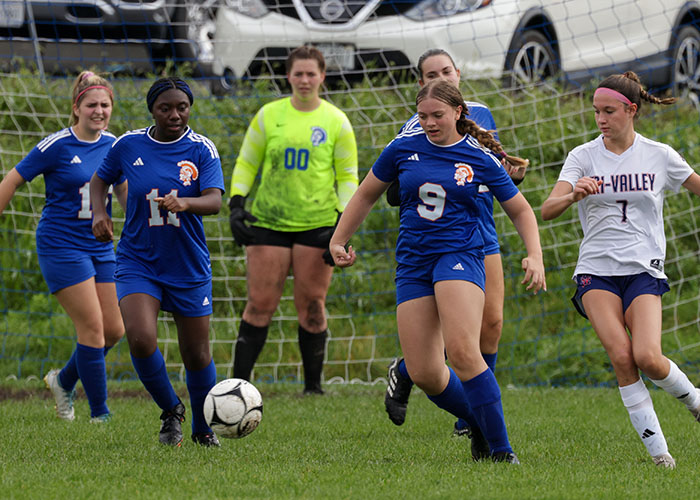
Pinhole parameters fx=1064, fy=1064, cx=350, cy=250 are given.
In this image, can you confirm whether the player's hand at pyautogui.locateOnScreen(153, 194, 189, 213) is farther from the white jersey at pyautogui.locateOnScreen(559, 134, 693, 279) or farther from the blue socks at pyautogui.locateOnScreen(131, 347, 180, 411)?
the white jersey at pyautogui.locateOnScreen(559, 134, 693, 279)

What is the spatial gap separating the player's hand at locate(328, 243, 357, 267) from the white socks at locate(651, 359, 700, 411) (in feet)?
5.23

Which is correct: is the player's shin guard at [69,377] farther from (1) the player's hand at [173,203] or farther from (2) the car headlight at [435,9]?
(2) the car headlight at [435,9]

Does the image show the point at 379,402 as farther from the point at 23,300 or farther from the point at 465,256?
the point at 23,300

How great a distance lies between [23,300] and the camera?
9828 mm

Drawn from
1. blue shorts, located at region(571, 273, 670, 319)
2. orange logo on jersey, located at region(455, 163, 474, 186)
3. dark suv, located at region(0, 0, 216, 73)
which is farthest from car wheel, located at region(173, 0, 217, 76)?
blue shorts, located at region(571, 273, 670, 319)

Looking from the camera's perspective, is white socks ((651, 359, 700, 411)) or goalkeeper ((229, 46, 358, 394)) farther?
goalkeeper ((229, 46, 358, 394))

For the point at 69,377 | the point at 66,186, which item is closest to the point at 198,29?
the point at 66,186

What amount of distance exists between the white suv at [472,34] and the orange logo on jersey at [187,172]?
4552 millimetres

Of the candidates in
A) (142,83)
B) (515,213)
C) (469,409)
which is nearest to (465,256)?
(515,213)

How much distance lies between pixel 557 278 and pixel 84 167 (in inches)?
187

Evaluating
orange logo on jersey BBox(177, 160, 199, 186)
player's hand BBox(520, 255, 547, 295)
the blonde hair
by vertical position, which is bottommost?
player's hand BBox(520, 255, 547, 295)

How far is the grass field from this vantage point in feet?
14.4

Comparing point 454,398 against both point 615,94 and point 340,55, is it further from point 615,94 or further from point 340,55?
point 340,55

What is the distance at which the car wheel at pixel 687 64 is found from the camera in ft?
35.1
